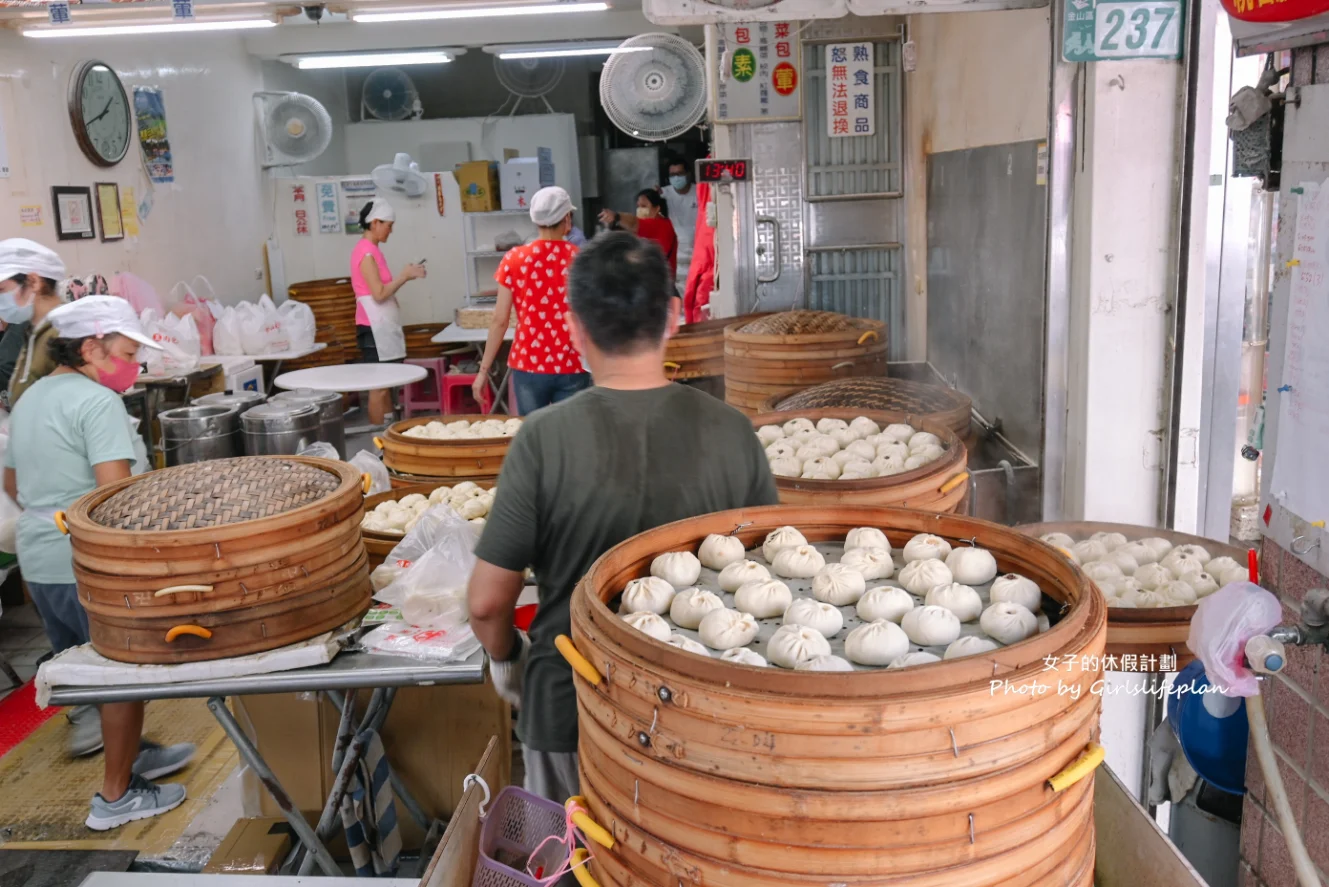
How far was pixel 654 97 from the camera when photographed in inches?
290

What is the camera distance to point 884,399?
13.4 ft

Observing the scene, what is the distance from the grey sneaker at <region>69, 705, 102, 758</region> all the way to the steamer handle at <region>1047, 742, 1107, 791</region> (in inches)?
147

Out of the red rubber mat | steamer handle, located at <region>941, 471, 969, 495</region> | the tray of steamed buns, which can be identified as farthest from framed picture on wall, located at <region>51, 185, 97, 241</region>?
the tray of steamed buns

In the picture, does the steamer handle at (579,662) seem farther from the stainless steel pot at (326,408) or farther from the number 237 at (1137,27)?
the stainless steel pot at (326,408)

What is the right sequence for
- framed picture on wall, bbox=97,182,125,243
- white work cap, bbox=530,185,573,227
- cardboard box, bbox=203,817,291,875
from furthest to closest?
framed picture on wall, bbox=97,182,125,243 < white work cap, bbox=530,185,573,227 < cardboard box, bbox=203,817,291,875

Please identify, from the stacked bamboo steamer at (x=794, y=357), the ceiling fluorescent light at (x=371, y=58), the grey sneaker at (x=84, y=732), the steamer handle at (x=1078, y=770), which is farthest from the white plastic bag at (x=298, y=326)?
the steamer handle at (x=1078, y=770)

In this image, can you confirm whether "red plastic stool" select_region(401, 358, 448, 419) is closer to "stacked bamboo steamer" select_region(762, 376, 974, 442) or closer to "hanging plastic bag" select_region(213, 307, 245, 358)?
"hanging plastic bag" select_region(213, 307, 245, 358)

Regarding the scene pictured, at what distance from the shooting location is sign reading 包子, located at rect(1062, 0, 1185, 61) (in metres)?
2.95

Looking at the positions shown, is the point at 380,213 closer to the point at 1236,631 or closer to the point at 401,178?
the point at 401,178

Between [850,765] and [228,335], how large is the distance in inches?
310

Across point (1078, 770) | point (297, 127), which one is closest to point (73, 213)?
point (297, 127)

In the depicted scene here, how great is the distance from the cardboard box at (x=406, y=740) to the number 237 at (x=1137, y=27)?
2.57m

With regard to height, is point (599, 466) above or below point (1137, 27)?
below

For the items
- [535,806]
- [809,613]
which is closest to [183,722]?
[535,806]
